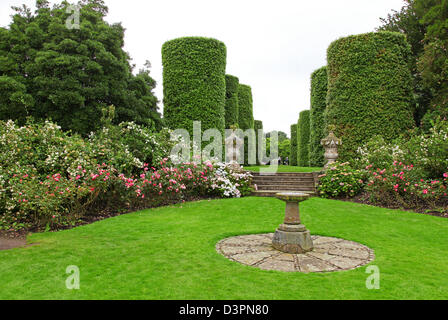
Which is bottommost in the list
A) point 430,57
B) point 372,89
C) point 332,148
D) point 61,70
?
point 332,148

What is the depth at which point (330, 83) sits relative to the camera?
1361cm

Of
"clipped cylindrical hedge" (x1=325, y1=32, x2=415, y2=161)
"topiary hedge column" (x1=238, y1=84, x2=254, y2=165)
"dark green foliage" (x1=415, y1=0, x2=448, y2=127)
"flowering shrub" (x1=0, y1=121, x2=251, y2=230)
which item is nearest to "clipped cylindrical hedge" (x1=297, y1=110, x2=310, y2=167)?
"topiary hedge column" (x1=238, y1=84, x2=254, y2=165)

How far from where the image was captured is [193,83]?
48.1 feet

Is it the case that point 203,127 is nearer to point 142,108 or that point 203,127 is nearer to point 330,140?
point 142,108

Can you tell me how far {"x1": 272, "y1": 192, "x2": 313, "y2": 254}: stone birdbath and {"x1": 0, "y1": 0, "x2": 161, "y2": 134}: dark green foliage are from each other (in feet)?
30.4

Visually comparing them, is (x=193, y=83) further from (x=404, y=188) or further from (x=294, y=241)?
(x=294, y=241)

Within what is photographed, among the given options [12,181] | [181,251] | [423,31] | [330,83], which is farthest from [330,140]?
[12,181]

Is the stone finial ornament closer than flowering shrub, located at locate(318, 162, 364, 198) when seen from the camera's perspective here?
No

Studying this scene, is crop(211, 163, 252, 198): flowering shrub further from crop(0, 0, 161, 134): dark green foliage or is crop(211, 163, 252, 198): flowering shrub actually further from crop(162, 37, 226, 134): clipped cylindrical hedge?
crop(0, 0, 161, 134): dark green foliage

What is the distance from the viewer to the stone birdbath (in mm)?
4902

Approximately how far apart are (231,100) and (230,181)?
8.78 meters

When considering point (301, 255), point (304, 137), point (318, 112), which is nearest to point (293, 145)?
point (304, 137)

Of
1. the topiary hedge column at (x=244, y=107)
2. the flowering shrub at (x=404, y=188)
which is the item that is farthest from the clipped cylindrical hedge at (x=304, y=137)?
the flowering shrub at (x=404, y=188)

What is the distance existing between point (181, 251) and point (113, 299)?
1.76 metres
